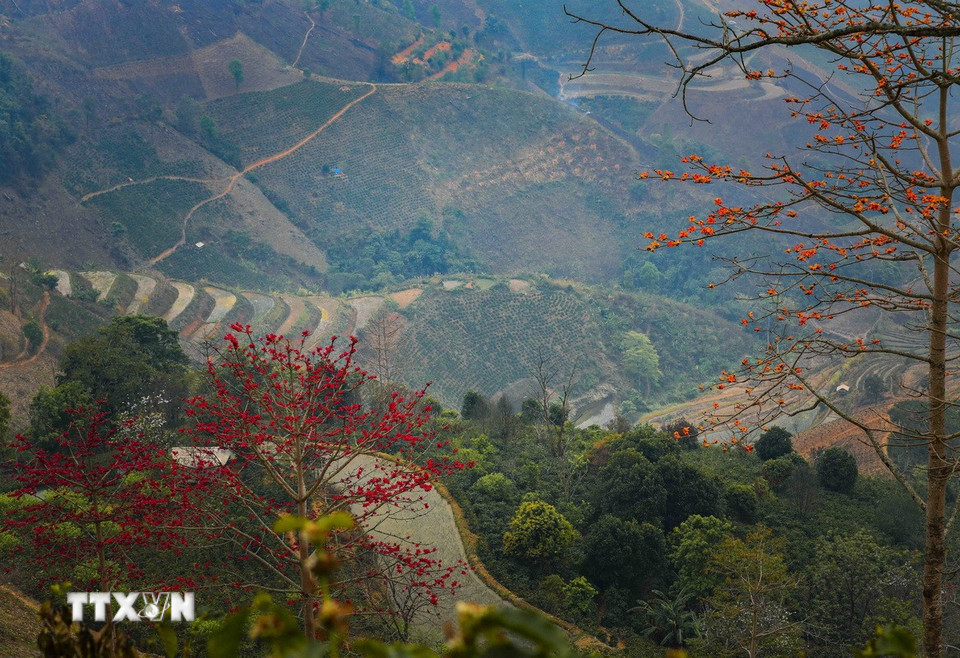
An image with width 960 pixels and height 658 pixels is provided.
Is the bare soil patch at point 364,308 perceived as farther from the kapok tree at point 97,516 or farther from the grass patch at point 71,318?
the kapok tree at point 97,516

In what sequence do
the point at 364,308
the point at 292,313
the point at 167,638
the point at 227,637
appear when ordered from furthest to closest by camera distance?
the point at 364,308, the point at 292,313, the point at 167,638, the point at 227,637

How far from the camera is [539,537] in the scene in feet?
43.5

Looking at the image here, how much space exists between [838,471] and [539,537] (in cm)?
754

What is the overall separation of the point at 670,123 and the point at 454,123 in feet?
74.1

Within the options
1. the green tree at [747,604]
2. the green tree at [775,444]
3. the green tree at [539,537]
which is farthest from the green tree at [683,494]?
the green tree at [775,444]

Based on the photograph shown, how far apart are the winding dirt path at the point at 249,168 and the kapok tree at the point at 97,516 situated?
4056 cm

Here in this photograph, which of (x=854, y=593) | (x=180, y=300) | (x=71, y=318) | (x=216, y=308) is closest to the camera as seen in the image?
(x=854, y=593)

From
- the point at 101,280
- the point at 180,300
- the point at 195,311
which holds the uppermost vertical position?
the point at 101,280

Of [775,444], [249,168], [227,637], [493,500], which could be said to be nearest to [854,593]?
[775,444]

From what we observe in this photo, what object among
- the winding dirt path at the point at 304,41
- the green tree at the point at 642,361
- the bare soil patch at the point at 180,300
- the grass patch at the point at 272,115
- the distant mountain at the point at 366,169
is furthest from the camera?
the winding dirt path at the point at 304,41

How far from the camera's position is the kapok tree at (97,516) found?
7.73 m

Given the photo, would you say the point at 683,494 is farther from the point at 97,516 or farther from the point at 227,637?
the point at 227,637

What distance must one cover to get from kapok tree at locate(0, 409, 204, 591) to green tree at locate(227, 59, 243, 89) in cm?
5616

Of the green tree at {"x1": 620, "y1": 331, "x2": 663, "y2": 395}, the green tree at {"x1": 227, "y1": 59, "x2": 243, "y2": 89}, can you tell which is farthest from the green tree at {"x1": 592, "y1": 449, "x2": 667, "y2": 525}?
the green tree at {"x1": 227, "y1": 59, "x2": 243, "y2": 89}
